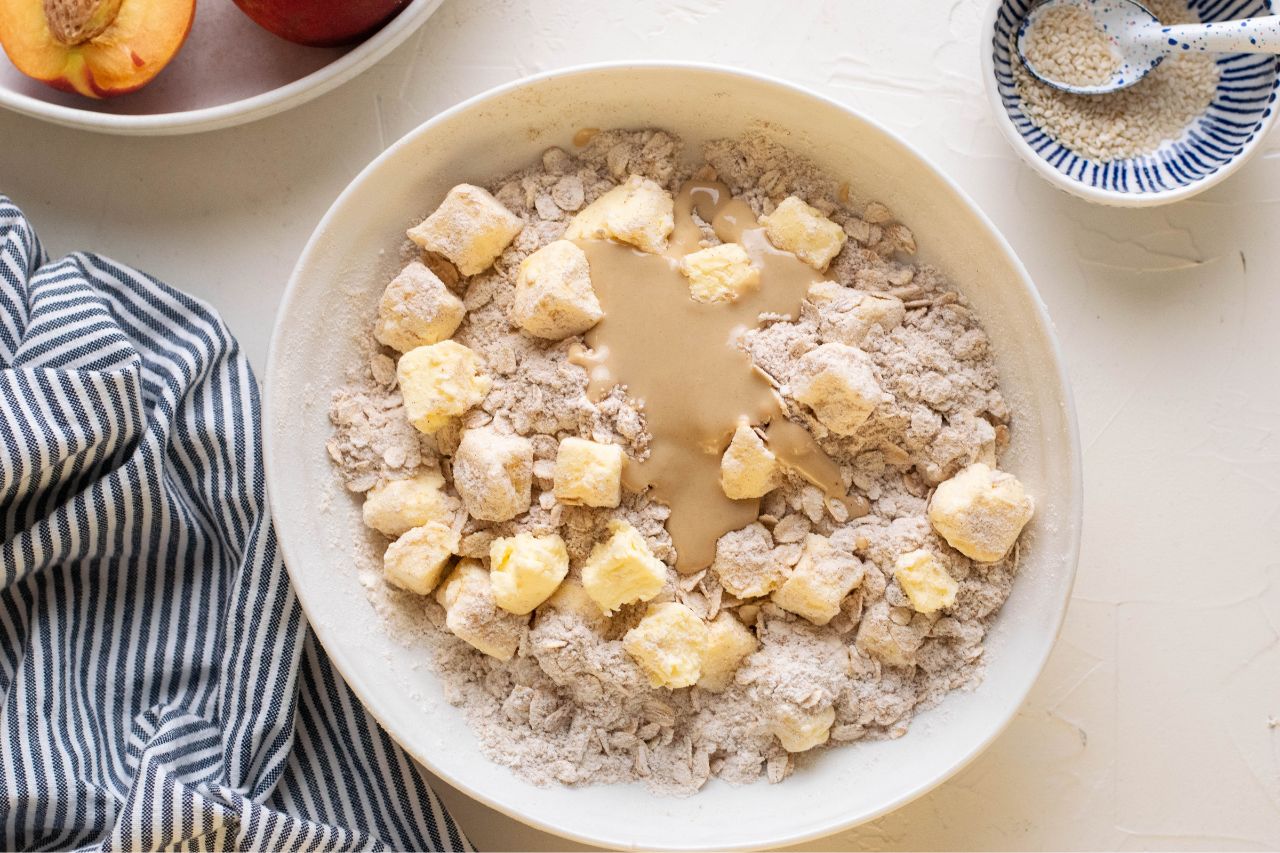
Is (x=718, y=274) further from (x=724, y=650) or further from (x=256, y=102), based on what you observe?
(x=256, y=102)

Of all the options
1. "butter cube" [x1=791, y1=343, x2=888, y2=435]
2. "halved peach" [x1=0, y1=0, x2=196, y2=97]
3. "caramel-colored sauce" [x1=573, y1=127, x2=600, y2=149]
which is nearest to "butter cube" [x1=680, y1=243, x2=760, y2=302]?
"butter cube" [x1=791, y1=343, x2=888, y2=435]

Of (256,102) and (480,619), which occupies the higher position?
(256,102)

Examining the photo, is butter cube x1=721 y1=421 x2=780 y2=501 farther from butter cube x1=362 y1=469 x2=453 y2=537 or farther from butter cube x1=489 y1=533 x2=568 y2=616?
butter cube x1=362 y1=469 x2=453 y2=537

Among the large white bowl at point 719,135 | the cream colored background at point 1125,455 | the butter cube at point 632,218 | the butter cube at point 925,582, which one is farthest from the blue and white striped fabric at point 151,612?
the butter cube at point 925,582

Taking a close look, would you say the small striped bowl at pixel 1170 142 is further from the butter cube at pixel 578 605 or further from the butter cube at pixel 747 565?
the butter cube at pixel 578 605

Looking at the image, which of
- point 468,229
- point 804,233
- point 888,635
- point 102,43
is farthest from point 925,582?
point 102,43

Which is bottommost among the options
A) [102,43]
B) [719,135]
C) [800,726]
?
[800,726]

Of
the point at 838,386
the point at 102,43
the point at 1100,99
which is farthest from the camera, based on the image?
the point at 1100,99

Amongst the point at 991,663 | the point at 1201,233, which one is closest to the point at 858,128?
the point at 1201,233
